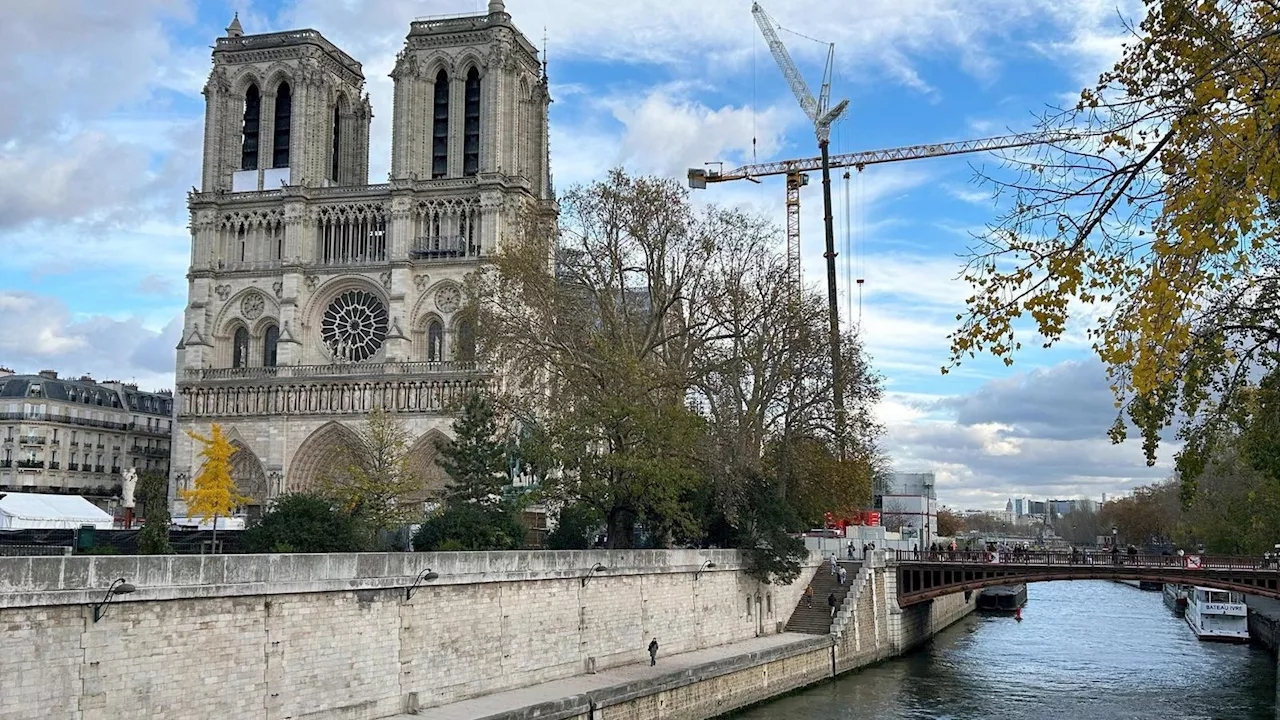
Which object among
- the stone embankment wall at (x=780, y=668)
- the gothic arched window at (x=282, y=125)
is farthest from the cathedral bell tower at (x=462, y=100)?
the stone embankment wall at (x=780, y=668)

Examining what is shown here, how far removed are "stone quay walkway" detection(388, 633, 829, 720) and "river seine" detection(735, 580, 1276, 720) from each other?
1842 mm

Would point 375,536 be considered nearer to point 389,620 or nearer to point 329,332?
point 389,620

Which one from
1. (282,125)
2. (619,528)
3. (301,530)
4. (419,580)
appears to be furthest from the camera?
(282,125)

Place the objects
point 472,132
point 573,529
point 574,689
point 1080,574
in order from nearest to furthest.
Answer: point 574,689, point 573,529, point 1080,574, point 472,132

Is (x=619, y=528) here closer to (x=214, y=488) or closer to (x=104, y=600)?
(x=104, y=600)

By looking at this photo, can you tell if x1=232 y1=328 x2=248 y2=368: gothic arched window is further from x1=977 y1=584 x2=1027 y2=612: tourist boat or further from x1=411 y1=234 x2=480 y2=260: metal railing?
x1=977 y1=584 x2=1027 y2=612: tourist boat

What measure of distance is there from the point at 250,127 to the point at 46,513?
1248 inches

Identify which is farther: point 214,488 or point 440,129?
point 440,129

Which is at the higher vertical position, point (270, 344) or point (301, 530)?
point (270, 344)

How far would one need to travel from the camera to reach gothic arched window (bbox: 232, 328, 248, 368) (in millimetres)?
61344

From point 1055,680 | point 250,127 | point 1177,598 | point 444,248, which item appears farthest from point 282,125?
point 1177,598

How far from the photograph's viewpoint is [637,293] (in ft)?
122

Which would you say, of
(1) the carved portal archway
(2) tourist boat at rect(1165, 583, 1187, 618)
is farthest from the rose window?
(2) tourist boat at rect(1165, 583, 1187, 618)

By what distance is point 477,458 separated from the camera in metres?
37.3
